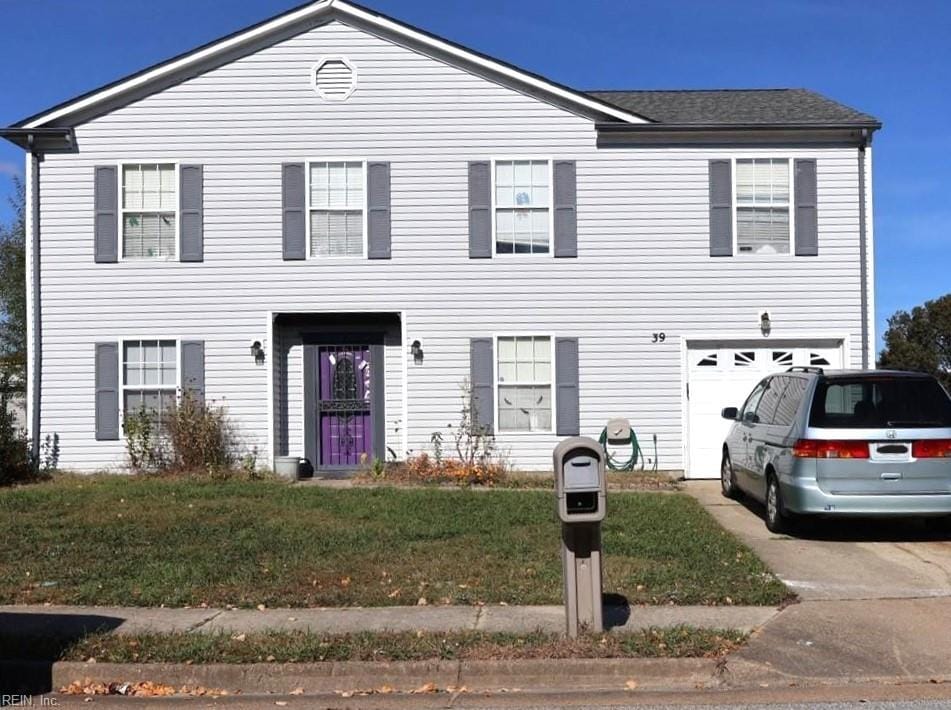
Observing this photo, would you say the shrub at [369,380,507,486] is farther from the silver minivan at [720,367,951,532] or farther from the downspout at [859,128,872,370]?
the downspout at [859,128,872,370]

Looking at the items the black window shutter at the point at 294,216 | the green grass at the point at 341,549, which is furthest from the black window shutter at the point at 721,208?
the black window shutter at the point at 294,216

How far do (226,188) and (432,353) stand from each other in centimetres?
397

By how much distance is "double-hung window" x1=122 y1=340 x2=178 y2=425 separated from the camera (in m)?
15.2

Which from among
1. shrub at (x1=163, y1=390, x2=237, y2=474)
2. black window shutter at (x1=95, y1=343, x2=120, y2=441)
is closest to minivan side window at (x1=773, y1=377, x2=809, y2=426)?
shrub at (x1=163, y1=390, x2=237, y2=474)

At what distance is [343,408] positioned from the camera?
15.5m

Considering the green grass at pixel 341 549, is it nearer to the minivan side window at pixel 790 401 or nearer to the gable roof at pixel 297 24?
the minivan side window at pixel 790 401

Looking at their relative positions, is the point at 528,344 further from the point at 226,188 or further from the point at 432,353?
the point at 226,188

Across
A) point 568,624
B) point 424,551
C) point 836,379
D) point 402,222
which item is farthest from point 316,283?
point 568,624

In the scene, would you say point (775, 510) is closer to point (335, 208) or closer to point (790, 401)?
point (790, 401)

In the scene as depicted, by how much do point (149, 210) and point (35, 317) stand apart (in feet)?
7.65

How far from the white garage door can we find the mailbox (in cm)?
910

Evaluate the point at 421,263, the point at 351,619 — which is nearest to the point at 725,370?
the point at 421,263

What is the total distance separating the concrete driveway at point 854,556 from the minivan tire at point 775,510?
0.10 meters

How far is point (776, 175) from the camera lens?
15.2 m
